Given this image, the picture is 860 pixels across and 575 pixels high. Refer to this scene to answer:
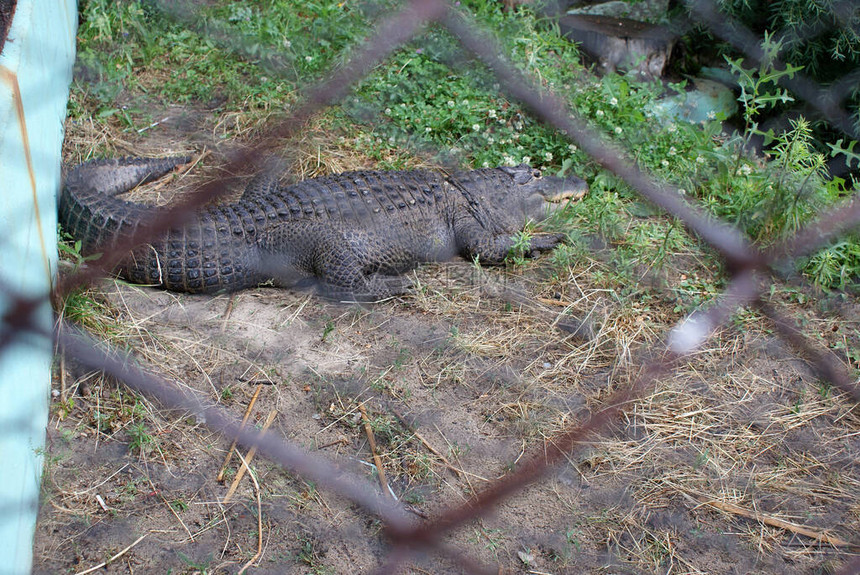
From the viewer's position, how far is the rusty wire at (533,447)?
114cm

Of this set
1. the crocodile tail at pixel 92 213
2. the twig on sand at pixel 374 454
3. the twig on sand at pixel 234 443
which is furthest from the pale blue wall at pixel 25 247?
the twig on sand at pixel 374 454

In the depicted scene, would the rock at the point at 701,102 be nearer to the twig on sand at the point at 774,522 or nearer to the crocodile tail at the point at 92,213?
the twig on sand at the point at 774,522

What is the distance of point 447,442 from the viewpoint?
2.39 meters

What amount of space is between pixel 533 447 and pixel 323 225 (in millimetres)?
1436

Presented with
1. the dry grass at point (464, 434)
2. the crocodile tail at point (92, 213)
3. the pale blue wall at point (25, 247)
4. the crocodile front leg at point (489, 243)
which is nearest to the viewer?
the pale blue wall at point (25, 247)

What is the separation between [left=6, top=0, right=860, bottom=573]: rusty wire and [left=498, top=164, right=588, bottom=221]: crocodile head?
1.00 feet

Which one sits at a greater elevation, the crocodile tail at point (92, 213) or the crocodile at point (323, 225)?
the crocodile tail at point (92, 213)

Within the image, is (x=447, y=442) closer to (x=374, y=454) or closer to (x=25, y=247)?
(x=374, y=454)

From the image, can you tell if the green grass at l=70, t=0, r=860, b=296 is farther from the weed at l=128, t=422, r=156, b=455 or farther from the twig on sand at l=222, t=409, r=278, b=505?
the weed at l=128, t=422, r=156, b=455

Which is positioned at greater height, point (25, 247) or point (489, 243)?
point (25, 247)

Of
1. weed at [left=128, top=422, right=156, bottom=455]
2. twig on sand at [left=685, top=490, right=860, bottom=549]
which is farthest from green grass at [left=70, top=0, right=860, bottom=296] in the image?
weed at [left=128, top=422, right=156, bottom=455]

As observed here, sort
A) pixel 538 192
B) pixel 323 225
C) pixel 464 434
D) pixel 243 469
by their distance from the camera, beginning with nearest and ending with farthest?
pixel 243 469, pixel 464 434, pixel 323 225, pixel 538 192

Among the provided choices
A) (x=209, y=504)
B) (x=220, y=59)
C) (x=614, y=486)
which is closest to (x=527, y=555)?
(x=614, y=486)

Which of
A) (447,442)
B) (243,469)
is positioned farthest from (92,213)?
(447,442)
